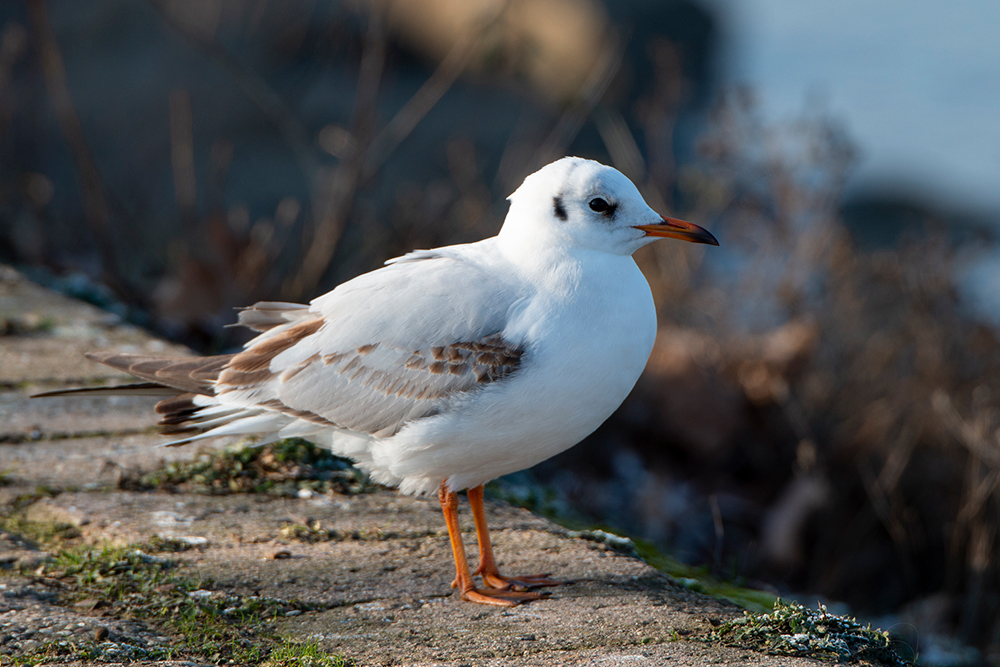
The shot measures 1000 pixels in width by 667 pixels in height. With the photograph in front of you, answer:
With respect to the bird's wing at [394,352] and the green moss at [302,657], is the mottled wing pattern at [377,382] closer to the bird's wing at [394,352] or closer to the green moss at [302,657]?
the bird's wing at [394,352]

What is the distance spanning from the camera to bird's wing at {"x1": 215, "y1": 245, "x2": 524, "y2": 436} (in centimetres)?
280

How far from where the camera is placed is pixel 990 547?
4613 mm

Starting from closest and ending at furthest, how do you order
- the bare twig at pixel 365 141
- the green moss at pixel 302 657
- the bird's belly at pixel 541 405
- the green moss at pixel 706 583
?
the green moss at pixel 302 657, the bird's belly at pixel 541 405, the green moss at pixel 706 583, the bare twig at pixel 365 141

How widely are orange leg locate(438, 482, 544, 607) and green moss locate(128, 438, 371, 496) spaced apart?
2.41 feet

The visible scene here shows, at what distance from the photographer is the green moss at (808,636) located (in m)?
2.43

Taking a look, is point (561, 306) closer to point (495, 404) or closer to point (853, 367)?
point (495, 404)

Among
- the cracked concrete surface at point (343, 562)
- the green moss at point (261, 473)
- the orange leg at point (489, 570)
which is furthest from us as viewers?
the green moss at point (261, 473)

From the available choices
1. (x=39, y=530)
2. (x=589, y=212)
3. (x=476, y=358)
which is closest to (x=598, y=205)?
(x=589, y=212)

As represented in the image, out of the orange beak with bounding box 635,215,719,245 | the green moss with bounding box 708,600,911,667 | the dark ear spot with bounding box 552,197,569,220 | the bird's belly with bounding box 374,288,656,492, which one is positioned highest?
the dark ear spot with bounding box 552,197,569,220

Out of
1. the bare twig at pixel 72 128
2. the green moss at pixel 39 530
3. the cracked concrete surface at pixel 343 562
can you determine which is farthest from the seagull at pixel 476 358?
the bare twig at pixel 72 128

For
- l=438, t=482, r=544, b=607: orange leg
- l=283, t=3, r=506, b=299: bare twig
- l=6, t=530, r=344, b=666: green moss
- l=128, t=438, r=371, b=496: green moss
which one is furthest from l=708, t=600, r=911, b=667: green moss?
l=283, t=3, r=506, b=299: bare twig

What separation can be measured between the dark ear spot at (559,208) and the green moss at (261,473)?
134cm

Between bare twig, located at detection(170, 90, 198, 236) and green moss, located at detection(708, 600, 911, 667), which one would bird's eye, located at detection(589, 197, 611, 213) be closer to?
green moss, located at detection(708, 600, 911, 667)

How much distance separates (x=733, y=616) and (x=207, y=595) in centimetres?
150
